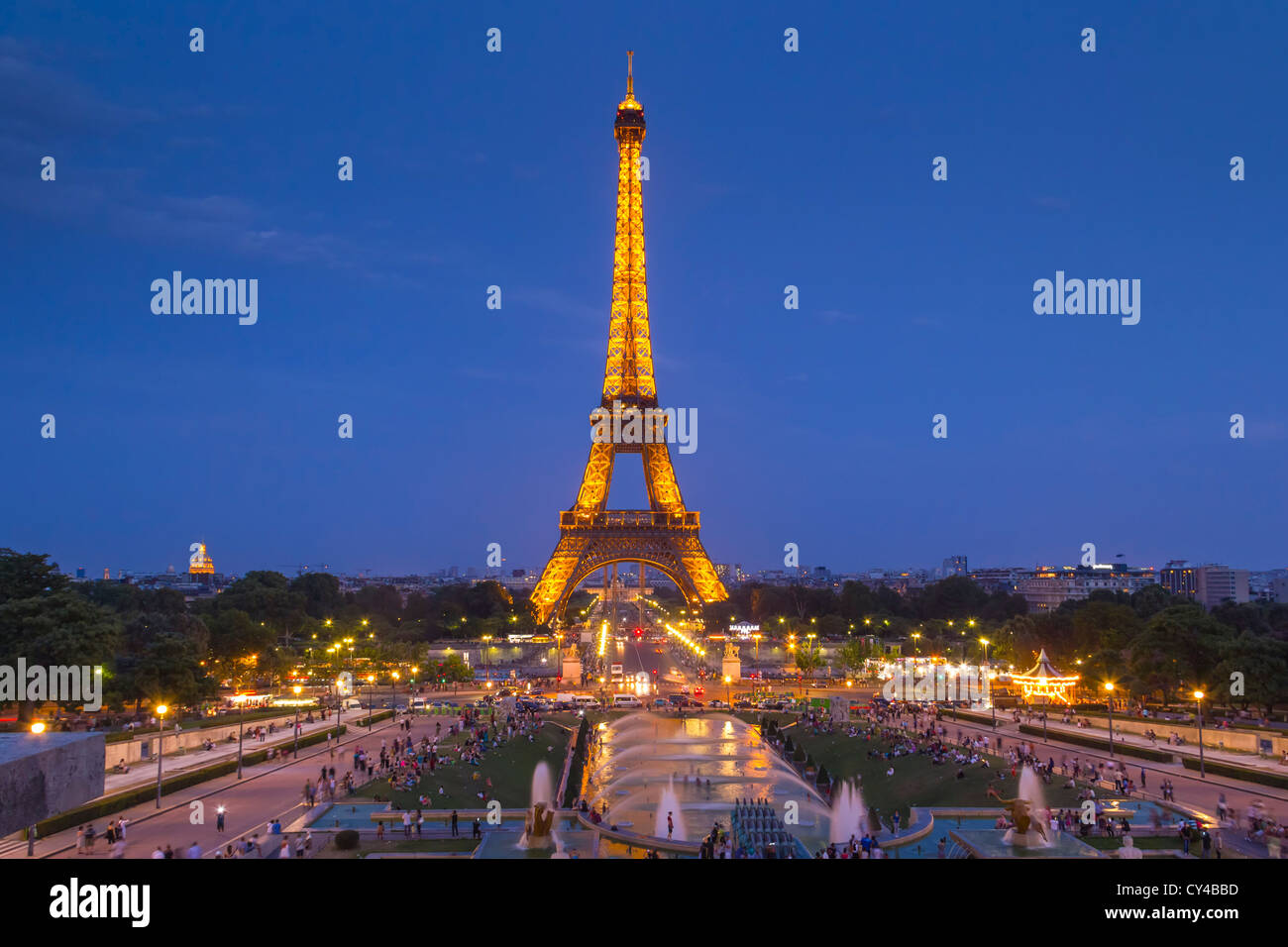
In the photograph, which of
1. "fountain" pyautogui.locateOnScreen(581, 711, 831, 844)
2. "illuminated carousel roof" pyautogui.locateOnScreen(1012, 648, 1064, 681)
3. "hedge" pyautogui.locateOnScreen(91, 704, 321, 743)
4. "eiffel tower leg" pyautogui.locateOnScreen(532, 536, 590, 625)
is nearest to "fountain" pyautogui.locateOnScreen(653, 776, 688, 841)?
"fountain" pyautogui.locateOnScreen(581, 711, 831, 844)

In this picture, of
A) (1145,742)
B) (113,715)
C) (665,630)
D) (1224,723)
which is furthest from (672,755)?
(665,630)

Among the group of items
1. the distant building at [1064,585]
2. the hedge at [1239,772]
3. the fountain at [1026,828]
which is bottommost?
the distant building at [1064,585]

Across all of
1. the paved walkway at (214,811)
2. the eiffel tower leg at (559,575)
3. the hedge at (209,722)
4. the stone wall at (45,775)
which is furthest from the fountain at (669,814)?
the eiffel tower leg at (559,575)

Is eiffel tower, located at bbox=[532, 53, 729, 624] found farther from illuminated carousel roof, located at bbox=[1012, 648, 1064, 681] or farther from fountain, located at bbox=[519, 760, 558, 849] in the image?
fountain, located at bbox=[519, 760, 558, 849]

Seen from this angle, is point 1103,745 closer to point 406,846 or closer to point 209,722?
point 406,846

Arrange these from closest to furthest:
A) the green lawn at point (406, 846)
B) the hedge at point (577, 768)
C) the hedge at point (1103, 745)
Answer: the green lawn at point (406, 846) < the hedge at point (577, 768) < the hedge at point (1103, 745)

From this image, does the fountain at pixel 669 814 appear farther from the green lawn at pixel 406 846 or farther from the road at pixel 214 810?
the road at pixel 214 810
